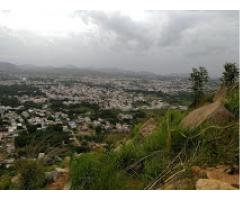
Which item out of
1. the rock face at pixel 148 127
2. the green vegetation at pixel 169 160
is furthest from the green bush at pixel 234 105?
the rock face at pixel 148 127

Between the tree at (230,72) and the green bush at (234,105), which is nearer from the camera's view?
the green bush at (234,105)

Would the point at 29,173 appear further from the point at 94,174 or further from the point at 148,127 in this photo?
the point at 148,127

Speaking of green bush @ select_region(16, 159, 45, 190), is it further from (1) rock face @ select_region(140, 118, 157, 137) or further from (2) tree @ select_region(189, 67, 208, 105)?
(2) tree @ select_region(189, 67, 208, 105)

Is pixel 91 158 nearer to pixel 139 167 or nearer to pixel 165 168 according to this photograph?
pixel 139 167

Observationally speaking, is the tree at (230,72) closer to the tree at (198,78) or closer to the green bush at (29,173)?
the tree at (198,78)

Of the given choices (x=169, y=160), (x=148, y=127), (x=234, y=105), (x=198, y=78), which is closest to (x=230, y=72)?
(x=198, y=78)

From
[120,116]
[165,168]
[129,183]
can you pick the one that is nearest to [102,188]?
[129,183]

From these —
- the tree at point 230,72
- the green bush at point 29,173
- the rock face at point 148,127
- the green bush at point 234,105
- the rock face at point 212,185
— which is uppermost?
the tree at point 230,72

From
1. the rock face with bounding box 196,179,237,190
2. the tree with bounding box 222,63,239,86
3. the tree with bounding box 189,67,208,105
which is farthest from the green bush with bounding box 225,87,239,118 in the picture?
the tree with bounding box 189,67,208,105
